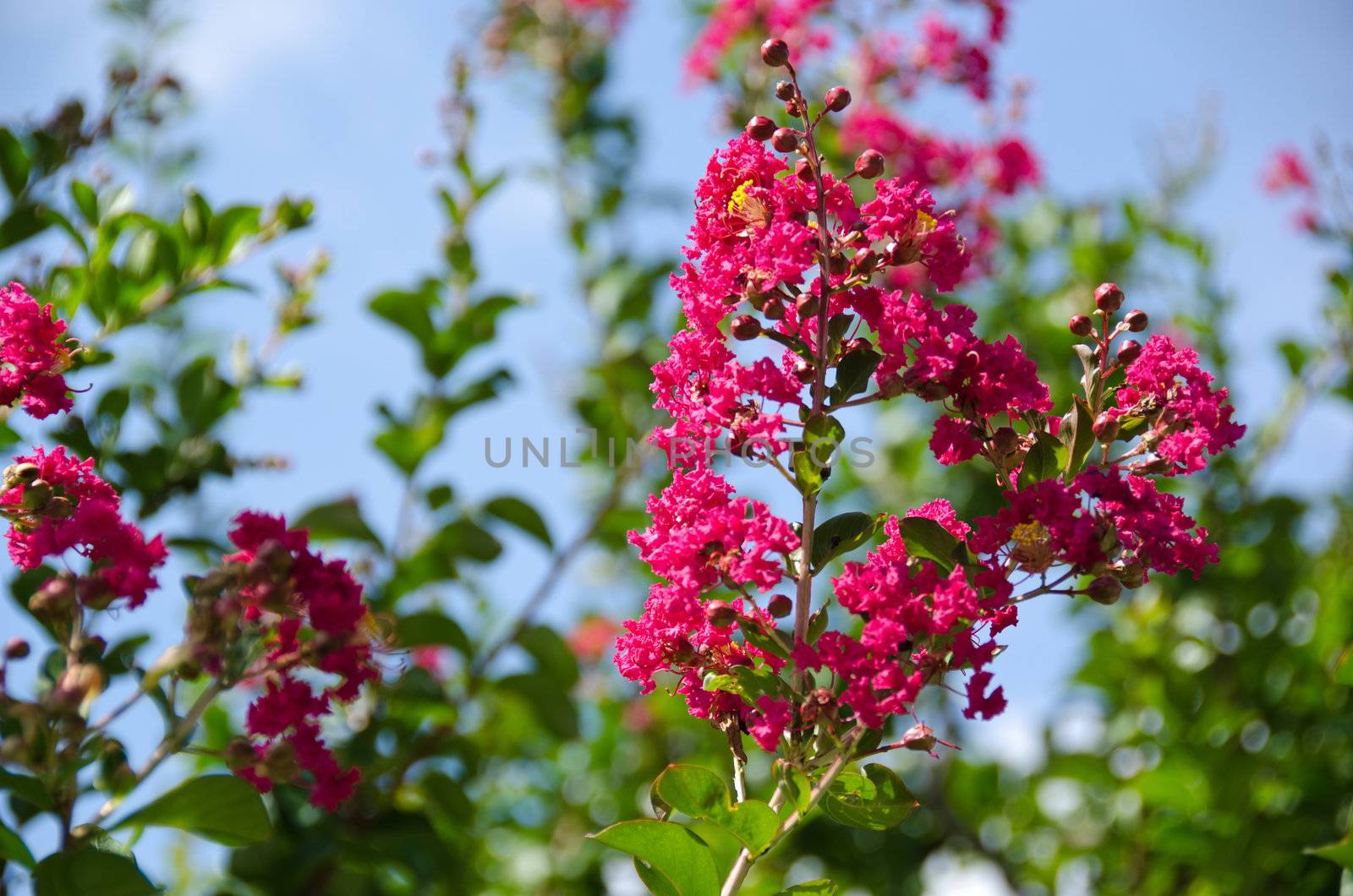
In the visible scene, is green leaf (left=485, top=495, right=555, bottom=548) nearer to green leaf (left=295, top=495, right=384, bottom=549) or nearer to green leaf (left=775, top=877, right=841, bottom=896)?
green leaf (left=295, top=495, right=384, bottom=549)

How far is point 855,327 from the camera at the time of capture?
5.03 feet

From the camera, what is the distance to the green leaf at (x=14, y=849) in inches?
50.4

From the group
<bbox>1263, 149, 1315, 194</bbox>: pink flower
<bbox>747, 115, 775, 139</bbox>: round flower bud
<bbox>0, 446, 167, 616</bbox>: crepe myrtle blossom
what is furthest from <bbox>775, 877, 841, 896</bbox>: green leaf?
<bbox>1263, 149, 1315, 194</bbox>: pink flower

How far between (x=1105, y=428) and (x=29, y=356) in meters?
1.41

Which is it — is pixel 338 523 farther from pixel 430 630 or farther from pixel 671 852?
pixel 671 852

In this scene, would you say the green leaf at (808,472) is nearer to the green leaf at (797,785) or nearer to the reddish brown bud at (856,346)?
the reddish brown bud at (856,346)

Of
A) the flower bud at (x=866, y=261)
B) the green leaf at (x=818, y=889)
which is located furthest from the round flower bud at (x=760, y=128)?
the green leaf at (x=818, y=889)

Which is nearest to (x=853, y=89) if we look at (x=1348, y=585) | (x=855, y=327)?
(x=1348, y=585)

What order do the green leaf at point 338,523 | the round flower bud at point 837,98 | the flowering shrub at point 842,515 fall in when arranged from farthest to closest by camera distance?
the green leaf at point 338,523, the round flower bud at point 837,98, the flowering shrub at point 842,515

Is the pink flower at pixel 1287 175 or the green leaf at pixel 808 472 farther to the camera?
the pink flower at pixel 1287 175

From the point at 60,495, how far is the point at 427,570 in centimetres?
142

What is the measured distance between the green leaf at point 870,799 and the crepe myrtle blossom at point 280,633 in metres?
0.59

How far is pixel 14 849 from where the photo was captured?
1290 mm

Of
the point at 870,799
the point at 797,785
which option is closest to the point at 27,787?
the point at 797,785
